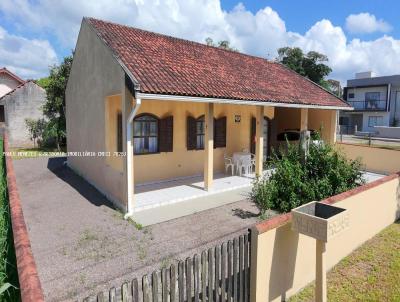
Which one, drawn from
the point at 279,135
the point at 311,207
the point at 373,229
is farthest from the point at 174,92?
the point at 279,135

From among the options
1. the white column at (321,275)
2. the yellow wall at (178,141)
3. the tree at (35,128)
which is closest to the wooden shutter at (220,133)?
the yellow wall at (178,141)

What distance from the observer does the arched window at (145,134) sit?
35.3 feet

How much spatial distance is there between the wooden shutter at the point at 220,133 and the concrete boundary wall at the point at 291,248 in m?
7.17

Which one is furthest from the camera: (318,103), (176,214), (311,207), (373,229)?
(318,103)

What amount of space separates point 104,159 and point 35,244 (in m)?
4.04

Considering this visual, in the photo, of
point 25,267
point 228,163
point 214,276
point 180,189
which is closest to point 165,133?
point 180,189

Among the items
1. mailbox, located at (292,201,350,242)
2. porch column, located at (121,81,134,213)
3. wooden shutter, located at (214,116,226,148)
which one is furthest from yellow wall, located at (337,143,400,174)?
mailbox, located at (292,201,350,242)

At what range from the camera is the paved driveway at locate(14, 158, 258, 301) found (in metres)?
5.29

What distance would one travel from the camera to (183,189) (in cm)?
1055

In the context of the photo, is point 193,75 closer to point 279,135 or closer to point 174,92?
point 174,92

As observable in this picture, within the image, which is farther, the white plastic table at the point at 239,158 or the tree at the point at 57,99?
the tree at the point at 57,99

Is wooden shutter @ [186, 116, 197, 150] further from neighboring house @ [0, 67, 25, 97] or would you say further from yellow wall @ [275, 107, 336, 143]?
neighboring house @ [0, 67, 25, 97]

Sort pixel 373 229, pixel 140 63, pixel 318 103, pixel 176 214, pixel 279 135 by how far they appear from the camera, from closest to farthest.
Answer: pixel 373 229 < pixel 176 214 < pixel 140 63 < pixel 318 103 < pixel 279 135

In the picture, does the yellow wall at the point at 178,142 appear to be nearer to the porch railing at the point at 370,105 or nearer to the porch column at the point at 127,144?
the porch column at the point at 127,144
